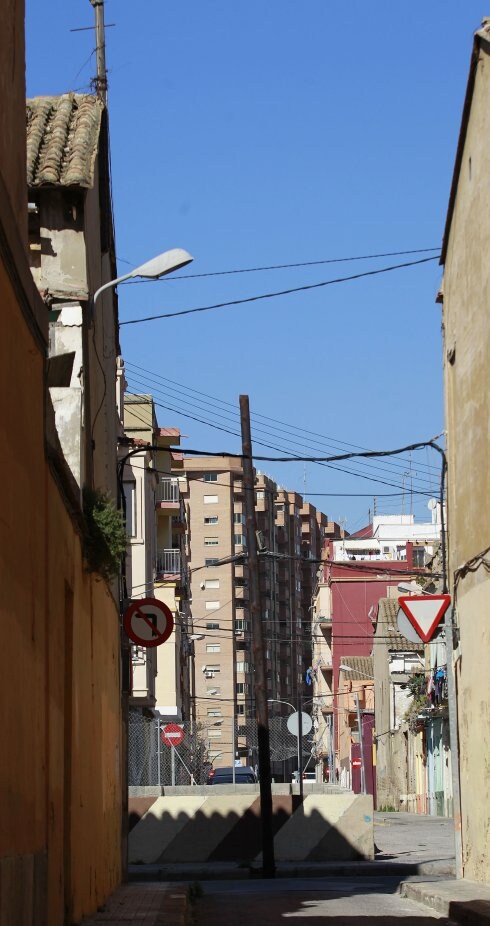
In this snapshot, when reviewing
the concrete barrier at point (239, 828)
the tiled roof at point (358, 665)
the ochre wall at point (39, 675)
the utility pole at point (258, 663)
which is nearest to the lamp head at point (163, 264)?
the ochre wall at point (39, 675)

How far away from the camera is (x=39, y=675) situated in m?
10.5

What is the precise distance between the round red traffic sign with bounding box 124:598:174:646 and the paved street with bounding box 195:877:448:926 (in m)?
3.55

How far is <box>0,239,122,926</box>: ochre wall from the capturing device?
880cm

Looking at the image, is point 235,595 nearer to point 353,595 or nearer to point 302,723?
point 353,595

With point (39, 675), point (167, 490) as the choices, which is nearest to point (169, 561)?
point (167, 490)

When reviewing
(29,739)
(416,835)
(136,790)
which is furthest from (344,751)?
(29,739)

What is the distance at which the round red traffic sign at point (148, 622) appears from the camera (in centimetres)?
2064

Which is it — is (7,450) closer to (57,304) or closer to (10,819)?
(10,819)

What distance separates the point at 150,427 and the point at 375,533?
5483 centimetres

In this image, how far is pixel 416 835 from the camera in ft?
120

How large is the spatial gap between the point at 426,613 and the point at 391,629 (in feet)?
157

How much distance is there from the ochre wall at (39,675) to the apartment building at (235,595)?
122374 millimetres

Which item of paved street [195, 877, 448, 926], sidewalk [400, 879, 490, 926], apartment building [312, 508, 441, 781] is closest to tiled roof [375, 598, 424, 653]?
apartment building [312, 508, 441, 781]

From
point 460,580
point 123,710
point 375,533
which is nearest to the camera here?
point 460,580
